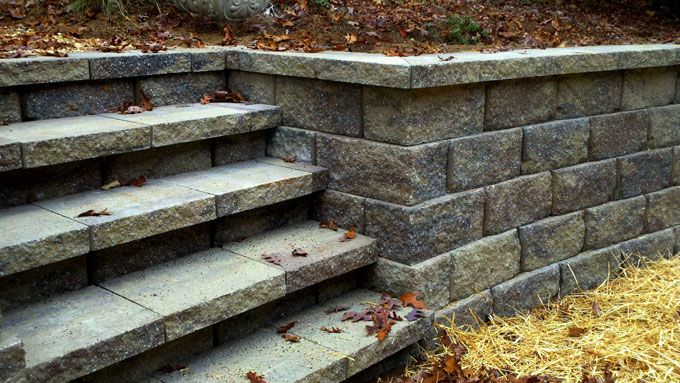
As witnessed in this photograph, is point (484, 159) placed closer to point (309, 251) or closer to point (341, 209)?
point (341, 209)

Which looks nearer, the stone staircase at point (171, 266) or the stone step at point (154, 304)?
the stone step at point (154, 304)

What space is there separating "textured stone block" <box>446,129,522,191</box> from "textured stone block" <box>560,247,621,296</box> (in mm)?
847

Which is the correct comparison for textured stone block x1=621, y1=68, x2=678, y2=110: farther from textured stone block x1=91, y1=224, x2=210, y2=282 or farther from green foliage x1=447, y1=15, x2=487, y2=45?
textured stone block x1=91, y1=224, x2=210, y2=282

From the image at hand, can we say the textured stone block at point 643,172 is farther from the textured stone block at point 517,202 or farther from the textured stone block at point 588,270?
the textured stone block at point 517,202

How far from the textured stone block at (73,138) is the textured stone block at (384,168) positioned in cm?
105

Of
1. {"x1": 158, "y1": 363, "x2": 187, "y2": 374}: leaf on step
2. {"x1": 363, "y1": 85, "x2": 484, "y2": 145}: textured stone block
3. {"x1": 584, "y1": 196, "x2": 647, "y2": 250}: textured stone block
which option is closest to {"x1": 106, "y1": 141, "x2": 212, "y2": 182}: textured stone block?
{"x1": 363, "y1": 85, "x2": 484, "y2": 145}: textured stone block

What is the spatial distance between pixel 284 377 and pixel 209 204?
38.0 inches

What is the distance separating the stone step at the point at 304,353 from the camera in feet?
11.1

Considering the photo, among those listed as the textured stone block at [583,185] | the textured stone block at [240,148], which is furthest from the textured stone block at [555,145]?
the textured stone block at [240,148]

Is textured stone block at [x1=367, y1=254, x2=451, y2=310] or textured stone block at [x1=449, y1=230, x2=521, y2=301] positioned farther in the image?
textured stone block at [x1=449, y1=230, x2=521, y2=301]

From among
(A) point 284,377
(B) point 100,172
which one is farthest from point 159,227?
(A) point 284,377

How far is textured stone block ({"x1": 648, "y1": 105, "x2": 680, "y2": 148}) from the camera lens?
18.2ft

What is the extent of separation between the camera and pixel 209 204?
150 inches

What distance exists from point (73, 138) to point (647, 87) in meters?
3.92
